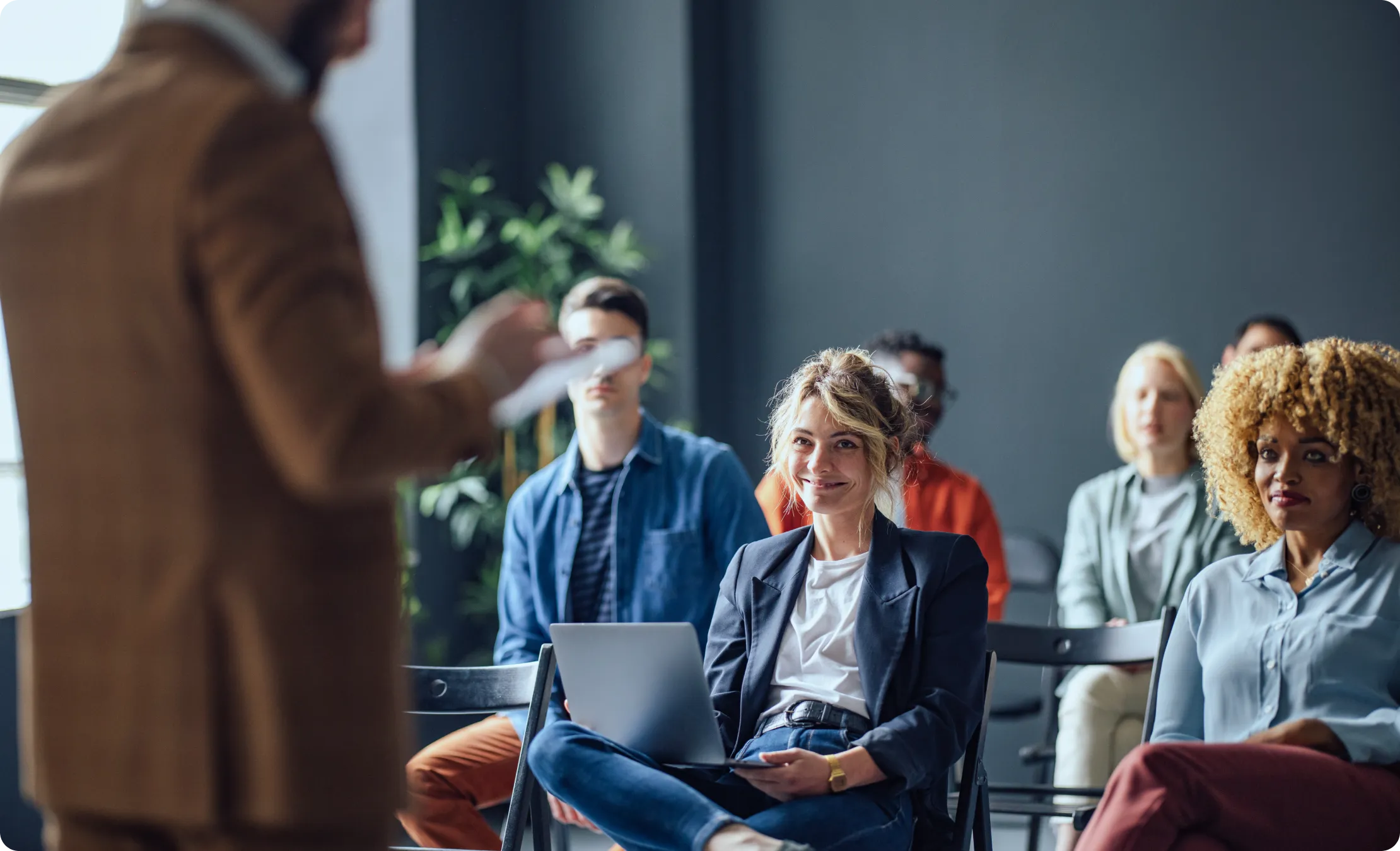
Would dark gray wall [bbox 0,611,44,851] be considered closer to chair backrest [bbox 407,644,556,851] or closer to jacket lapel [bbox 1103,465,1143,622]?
chair backrest [bbox 407,644,556,851]

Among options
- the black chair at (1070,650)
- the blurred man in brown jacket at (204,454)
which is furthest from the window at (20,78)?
the blurred man in brown jacket at (204,454)

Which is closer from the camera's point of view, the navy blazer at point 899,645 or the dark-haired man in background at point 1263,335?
the navy blazer at point 899,645

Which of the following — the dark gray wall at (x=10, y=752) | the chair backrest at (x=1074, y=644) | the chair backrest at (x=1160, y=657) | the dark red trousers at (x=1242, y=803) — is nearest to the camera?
the dark red trousers at (x=1242, y=803)

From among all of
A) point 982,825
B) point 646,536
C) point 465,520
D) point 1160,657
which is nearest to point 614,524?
point 646,536

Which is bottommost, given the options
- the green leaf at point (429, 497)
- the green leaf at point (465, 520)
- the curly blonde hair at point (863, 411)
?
the green leaf at point (465, 520)

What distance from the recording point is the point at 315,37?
122 cm

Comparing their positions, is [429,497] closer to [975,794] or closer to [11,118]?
[11,118]

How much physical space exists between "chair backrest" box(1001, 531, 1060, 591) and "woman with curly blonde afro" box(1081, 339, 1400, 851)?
1799mm

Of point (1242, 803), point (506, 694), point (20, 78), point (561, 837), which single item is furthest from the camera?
point (20, 78)

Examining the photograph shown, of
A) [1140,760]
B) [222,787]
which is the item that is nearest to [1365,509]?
[1140,760]

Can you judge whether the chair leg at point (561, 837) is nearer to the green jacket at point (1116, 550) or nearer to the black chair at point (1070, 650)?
the black chair at point (1070, 650)

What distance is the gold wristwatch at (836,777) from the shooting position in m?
2.16

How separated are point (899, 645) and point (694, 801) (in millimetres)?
459

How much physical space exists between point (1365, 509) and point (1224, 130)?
2.40 metres
